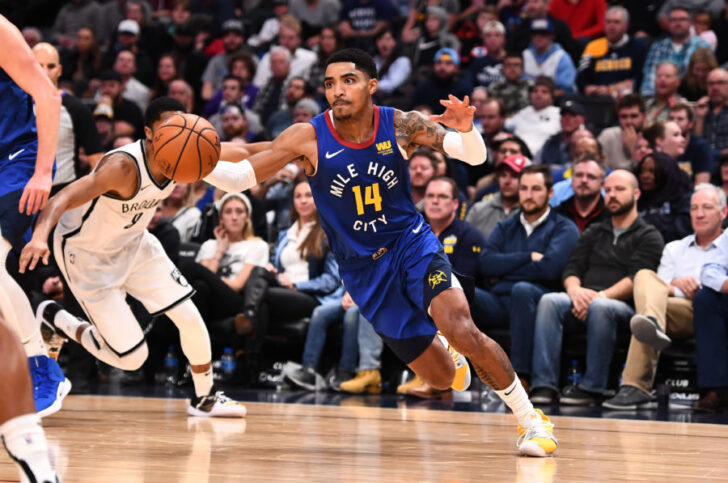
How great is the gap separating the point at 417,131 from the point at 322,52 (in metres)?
7.98

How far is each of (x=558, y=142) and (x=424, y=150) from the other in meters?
1.72

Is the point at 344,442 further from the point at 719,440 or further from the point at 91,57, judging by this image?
the point at 91,57

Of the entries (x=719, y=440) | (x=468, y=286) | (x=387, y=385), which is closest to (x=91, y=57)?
(x=387, y=385)

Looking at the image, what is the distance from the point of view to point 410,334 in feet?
16.0

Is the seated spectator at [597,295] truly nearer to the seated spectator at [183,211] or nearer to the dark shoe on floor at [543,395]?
the dark shoe on floor at [543,395]

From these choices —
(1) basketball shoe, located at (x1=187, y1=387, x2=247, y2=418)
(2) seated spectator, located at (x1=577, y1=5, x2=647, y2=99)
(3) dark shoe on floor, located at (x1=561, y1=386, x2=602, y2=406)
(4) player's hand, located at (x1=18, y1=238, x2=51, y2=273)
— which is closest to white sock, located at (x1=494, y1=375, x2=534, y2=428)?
(1) basketball shoe, located at (x1=187, y1=387, x2=247, y2=418)

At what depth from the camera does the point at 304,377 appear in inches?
318

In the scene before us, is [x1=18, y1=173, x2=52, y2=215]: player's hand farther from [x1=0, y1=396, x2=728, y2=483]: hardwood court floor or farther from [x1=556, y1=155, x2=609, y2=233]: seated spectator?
[x1=556, y1=155, x2=609, y2=233]: seated spectator

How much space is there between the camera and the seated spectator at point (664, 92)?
922 cm

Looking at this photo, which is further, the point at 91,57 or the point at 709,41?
the point at 91,57

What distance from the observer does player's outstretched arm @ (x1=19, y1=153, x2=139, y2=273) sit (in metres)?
4.79

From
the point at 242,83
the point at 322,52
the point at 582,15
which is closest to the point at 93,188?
the point at 242,83

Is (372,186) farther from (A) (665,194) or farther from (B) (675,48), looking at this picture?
(B) (675,48)

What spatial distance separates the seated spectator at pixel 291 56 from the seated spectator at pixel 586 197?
5.02 meters
